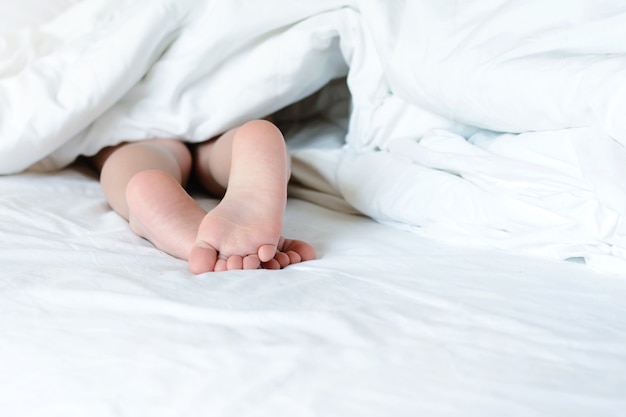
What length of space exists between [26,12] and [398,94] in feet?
2.00

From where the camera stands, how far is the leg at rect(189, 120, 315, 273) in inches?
29.2

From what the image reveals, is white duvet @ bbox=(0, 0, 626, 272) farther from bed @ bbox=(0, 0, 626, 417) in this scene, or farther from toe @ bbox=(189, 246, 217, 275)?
toe @ bbox=(189, 246, 217, 275)

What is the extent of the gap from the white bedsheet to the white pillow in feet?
1.58

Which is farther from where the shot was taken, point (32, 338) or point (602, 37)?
point (602, 37)

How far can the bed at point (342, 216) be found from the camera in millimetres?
492

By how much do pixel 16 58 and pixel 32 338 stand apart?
649 mm

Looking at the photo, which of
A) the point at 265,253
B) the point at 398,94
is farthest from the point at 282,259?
the point at 398,94

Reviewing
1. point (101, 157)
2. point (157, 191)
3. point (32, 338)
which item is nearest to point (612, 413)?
point (32, 338)

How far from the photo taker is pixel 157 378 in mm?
486

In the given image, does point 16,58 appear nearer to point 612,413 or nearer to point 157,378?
point 157,378

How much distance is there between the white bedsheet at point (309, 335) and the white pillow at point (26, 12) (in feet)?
1.58

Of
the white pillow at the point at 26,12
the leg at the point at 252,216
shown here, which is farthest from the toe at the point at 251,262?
the white pillow at the point at 26,12

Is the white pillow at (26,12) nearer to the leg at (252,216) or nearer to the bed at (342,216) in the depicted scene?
the bed at (342,216)

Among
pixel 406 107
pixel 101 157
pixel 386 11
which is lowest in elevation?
pixel 101 157
